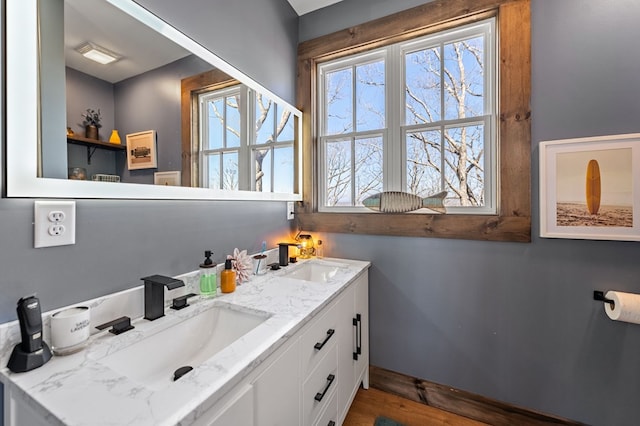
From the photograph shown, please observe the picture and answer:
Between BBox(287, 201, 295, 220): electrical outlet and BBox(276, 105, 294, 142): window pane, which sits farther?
BBox(287, 201, 295, 220): electrical outlet

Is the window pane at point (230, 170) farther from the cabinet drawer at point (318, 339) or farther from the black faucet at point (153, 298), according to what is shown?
the cabinet drawer at point (318, 339)

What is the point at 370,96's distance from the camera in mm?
1939

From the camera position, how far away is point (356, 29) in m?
1.89

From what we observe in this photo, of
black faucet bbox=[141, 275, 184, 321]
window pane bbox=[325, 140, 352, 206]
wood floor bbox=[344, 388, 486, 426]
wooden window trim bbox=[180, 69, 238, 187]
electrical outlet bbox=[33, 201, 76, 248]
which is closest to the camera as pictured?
electrical outlet bbox=[33, 201, 76, 248]

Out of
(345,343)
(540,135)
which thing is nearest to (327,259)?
(345,343)

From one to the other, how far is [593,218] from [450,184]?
27.0 inches

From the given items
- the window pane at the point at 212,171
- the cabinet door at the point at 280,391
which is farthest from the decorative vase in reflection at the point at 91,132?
the cabinet door at the point at 280,391

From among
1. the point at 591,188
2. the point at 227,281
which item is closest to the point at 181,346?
the point at 227,281

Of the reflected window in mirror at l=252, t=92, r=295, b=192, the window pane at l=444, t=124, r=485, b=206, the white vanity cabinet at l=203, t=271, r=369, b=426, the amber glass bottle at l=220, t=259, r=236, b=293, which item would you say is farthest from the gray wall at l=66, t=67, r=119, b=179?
the window pane at l=444, t=124, r=485, b=206

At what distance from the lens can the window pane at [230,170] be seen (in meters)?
1.39

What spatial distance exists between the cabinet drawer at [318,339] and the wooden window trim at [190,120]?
840 millimetres

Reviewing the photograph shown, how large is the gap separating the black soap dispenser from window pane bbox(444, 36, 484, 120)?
2.07 metres

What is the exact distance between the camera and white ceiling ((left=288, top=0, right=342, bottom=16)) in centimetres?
196

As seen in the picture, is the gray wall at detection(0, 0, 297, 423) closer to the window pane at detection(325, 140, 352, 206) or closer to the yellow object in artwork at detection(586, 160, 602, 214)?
the window pane at detection(325, 140, 352, 206)
